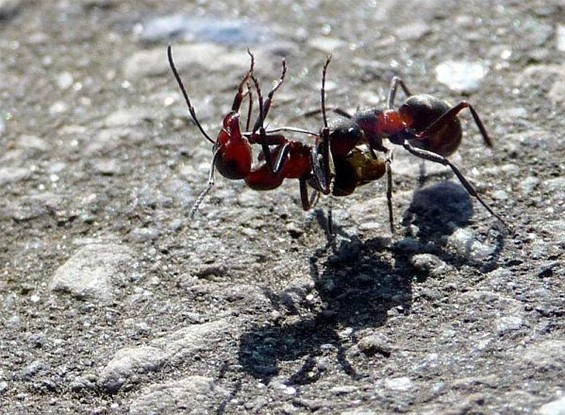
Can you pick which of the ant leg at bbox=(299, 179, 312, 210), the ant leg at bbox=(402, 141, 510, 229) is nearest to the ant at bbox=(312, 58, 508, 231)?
the ant leg at bbox=(402, 141, 510, 229)

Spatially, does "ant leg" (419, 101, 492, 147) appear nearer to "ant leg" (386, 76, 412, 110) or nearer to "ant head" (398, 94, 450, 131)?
"ant head" (398, 94, 450, 131)

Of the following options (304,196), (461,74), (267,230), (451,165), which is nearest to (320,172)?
(304,196)

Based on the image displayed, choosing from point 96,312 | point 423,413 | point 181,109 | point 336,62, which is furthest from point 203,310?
point 336,62

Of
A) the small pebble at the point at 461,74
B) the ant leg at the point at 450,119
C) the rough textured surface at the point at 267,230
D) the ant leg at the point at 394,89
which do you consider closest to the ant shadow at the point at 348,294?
the rough textured surface at the point at 267,230

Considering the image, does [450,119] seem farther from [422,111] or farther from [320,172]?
[320,172]

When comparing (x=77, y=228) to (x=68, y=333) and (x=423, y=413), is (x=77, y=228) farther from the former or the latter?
(x=423, y=413)
